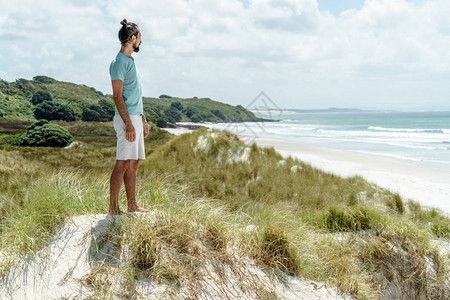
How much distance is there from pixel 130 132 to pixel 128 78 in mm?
586

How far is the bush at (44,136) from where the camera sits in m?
11.8

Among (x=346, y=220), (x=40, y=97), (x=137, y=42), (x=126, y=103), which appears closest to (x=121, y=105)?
(x=126, y=103)

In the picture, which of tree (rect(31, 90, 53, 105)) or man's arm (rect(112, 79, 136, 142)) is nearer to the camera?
man's arm (rect(112, 79, 136, 142))

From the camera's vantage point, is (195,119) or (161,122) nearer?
(161,122)

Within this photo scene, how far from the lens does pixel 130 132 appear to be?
351cm

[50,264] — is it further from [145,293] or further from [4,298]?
[145,293]

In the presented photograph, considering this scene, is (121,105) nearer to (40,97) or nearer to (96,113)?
(96,113)

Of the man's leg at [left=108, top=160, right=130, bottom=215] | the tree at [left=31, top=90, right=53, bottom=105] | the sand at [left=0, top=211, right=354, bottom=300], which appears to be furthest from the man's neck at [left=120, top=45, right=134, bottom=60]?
the tree at [left=31, top=90, right=53, bottom=105]

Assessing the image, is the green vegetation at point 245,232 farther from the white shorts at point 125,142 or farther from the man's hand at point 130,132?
the man's hand at point 130,132

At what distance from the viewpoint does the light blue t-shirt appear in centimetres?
351

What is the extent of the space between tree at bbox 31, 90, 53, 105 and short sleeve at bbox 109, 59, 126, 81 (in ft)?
39.4

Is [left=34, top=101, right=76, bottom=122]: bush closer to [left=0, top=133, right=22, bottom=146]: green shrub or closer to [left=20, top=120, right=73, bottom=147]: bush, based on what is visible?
[left=20, top=120, right=73, bottom=147]: bush

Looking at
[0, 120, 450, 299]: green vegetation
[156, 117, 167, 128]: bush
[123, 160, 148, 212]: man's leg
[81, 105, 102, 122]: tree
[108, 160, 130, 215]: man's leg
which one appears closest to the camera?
[0, 120, 450, 299]: green vegetation

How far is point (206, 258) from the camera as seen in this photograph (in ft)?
10.8
